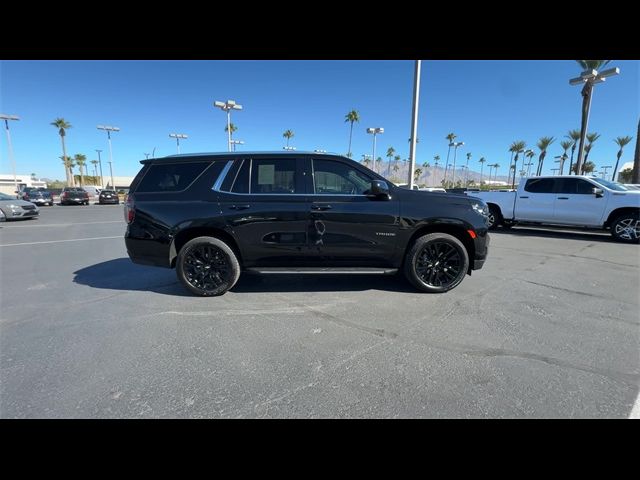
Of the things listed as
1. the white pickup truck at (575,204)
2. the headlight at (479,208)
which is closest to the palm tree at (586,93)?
the white pickup truck at (575,204)

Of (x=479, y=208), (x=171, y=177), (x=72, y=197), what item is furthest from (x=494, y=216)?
(x=72, y=197)

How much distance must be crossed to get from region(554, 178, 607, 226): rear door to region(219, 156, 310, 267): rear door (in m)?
9.09

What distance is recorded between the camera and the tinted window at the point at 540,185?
356 inches

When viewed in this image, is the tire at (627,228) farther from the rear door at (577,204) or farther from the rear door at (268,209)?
the rear door at (268,209)

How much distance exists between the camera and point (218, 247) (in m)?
4.01

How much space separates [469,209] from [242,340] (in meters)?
3.51

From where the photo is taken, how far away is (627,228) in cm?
786

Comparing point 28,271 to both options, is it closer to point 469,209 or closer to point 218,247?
point 218,247

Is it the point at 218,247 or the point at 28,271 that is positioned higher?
the point at 218,247

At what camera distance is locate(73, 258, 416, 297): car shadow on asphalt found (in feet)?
14.2

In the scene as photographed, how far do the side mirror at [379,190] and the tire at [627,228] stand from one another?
A: 8.51 metres
